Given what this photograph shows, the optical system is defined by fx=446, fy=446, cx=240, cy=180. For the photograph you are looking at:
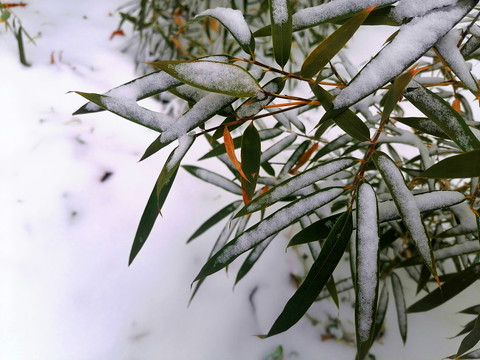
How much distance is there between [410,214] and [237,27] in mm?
229

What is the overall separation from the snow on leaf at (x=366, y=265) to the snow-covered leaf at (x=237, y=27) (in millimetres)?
172

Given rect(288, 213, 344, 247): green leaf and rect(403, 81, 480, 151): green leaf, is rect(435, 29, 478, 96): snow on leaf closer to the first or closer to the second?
rect(403, 81, 480, 151): green leaf

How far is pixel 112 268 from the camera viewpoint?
793 millimetres

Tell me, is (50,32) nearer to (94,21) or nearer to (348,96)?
(94,21)

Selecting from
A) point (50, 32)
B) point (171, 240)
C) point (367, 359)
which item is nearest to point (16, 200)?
point (171, 240)

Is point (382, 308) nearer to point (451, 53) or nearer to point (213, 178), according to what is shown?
point (213, 178)

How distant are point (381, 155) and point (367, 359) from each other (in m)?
0.44

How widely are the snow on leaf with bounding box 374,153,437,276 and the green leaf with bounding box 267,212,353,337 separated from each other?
0.06 metres

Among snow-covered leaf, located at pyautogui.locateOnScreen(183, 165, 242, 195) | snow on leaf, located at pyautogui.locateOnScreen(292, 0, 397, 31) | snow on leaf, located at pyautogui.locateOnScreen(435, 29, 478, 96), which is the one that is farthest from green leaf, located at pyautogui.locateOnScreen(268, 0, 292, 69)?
snow-covered leaf, located at pyautogui.locateOnScreen(183, 165, 242, 195)

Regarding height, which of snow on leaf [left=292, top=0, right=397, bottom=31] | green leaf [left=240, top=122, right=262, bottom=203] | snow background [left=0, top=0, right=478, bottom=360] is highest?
snow on leaf [left=292, top=0, right=397, bottom=31]

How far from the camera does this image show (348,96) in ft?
1.12

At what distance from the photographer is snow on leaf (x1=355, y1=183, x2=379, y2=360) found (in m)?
0.40

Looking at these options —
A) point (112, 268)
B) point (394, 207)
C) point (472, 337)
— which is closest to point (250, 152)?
point (394, 207)

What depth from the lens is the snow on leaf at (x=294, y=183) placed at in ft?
1.43
